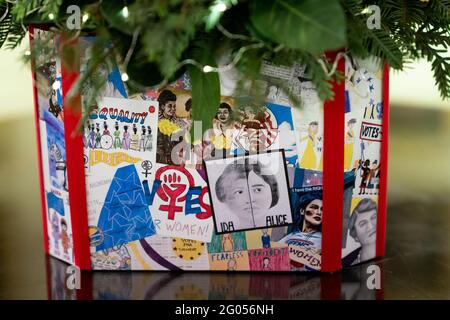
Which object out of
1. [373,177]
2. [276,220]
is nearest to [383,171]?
[373,177]

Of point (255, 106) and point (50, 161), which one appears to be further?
point (50, 161)

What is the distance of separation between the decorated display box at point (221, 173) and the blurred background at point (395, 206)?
0.03 meters

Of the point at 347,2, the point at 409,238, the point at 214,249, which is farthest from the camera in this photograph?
the point at 409,238

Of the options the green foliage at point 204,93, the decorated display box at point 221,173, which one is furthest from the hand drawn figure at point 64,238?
the green foliage at point 204,93

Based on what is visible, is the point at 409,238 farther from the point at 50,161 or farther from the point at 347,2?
the point at 50,161

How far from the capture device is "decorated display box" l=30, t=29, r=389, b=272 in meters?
0.70

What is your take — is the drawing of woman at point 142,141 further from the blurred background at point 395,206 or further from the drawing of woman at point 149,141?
the blurred background at point 395,206

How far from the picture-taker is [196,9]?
0.56 metres

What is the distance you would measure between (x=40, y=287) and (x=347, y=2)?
1.44ft

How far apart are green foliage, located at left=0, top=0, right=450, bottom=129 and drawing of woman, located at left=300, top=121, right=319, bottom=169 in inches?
2.4

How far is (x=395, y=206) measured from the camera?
3.18 feet

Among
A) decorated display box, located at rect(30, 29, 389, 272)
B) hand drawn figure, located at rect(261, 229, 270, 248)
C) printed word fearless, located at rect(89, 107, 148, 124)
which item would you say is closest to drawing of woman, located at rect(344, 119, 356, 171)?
decorated display box, located at rect(30, 29, 389, 272)

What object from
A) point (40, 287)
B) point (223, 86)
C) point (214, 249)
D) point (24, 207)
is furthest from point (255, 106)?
point (24, 207)

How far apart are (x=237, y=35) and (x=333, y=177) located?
0.67 ft
